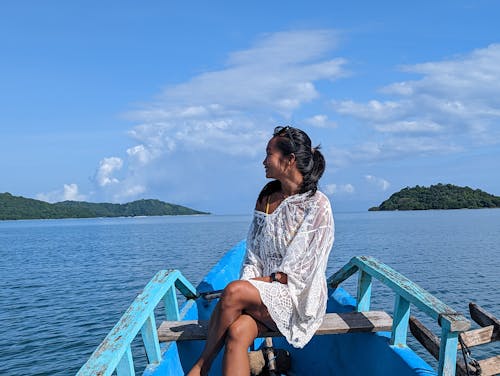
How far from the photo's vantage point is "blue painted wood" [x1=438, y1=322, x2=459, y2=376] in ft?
9.65

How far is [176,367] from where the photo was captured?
3959 millimetres

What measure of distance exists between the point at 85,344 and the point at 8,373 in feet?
5.80

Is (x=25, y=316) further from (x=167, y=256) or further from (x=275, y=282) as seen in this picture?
(x=167, y=256)

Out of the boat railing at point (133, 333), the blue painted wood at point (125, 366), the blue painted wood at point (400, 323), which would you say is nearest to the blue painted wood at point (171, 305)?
the boat railing at point (133, 333)

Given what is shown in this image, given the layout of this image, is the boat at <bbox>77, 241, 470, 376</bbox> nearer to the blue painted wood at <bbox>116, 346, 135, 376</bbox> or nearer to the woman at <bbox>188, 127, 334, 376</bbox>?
the blue painted wood at <bbox>116, 346, 135, 376</bbox>

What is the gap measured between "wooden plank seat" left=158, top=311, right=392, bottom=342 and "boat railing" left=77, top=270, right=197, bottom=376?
0.30 m

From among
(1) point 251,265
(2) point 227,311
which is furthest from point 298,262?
(2) point 227,311

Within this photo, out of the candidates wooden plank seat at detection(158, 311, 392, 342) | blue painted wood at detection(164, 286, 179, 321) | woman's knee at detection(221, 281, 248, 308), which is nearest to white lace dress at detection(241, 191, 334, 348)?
woman's knee at detection(221, 281, 248, 308)

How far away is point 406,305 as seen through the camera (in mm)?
3734

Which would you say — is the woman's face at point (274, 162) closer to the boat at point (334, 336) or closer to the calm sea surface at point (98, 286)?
the boat at point (334, 336)

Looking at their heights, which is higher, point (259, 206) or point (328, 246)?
point (259, 206)

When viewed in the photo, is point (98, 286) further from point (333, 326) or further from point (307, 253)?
point (307, 253)

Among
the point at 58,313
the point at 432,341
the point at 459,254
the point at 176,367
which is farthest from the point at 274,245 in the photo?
the point at 459,254

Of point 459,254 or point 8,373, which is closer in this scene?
point 8,373
